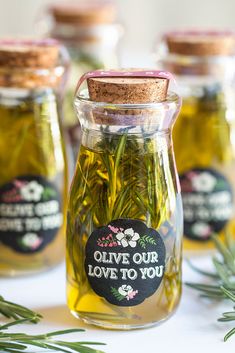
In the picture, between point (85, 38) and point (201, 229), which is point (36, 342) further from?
point (85, 38)

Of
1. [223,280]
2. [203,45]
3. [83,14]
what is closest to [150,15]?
[83,14]

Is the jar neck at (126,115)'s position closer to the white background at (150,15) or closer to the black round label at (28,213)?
the black round label at (28,213)

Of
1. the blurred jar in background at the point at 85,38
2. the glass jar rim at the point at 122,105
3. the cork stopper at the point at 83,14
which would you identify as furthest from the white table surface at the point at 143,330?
the cork stopper at the point at 83,14

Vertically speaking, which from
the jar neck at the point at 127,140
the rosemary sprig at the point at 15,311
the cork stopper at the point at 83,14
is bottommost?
the rosemary sprig at the point at 15,311

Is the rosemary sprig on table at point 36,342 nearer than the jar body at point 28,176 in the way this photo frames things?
Yes

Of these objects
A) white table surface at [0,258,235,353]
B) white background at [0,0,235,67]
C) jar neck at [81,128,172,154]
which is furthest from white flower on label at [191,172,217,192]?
white background at [0,0,235,67]

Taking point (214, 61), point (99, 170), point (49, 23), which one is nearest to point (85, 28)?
point (49, 23)

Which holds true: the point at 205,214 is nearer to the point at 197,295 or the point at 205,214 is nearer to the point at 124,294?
the point at 197,295
